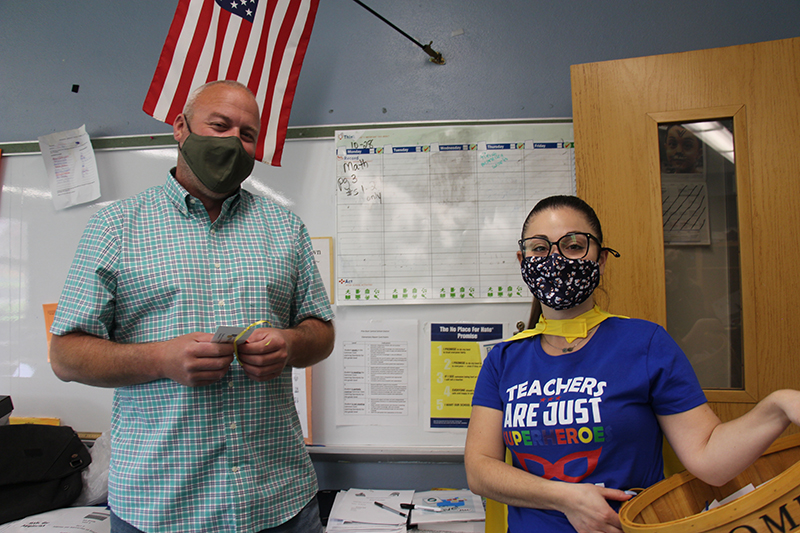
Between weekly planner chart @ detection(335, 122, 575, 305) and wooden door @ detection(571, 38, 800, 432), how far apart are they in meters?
0.21

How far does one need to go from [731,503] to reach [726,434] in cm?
24

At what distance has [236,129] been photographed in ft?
3.58

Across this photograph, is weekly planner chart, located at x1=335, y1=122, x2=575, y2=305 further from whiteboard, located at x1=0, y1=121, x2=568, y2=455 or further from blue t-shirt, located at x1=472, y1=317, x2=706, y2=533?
blue t-shirt, located at x1=472, y1=317, x2=706, y2=533

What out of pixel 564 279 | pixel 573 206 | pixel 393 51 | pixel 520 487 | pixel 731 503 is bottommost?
pixel 520 487

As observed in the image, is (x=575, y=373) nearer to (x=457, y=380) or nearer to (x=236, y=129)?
(x=457, y=380)

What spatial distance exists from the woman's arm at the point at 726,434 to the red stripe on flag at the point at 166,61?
5.67ft

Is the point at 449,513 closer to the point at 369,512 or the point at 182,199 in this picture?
the point at 369,512

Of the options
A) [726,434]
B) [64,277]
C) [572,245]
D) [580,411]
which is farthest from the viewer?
[64,277]

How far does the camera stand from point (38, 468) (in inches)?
58.5

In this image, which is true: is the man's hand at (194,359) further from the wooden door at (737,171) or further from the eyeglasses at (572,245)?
the wooden door at (737,171)

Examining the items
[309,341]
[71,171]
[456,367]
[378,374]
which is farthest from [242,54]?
[456,367]

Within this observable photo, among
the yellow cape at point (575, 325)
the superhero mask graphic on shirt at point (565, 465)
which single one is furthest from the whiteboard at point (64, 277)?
the superhero mask graphic on shirt at point (565, 465)

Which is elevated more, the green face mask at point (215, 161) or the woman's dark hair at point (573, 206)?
the green face mask at point (215, 161)

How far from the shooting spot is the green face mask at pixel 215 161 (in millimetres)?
1031
